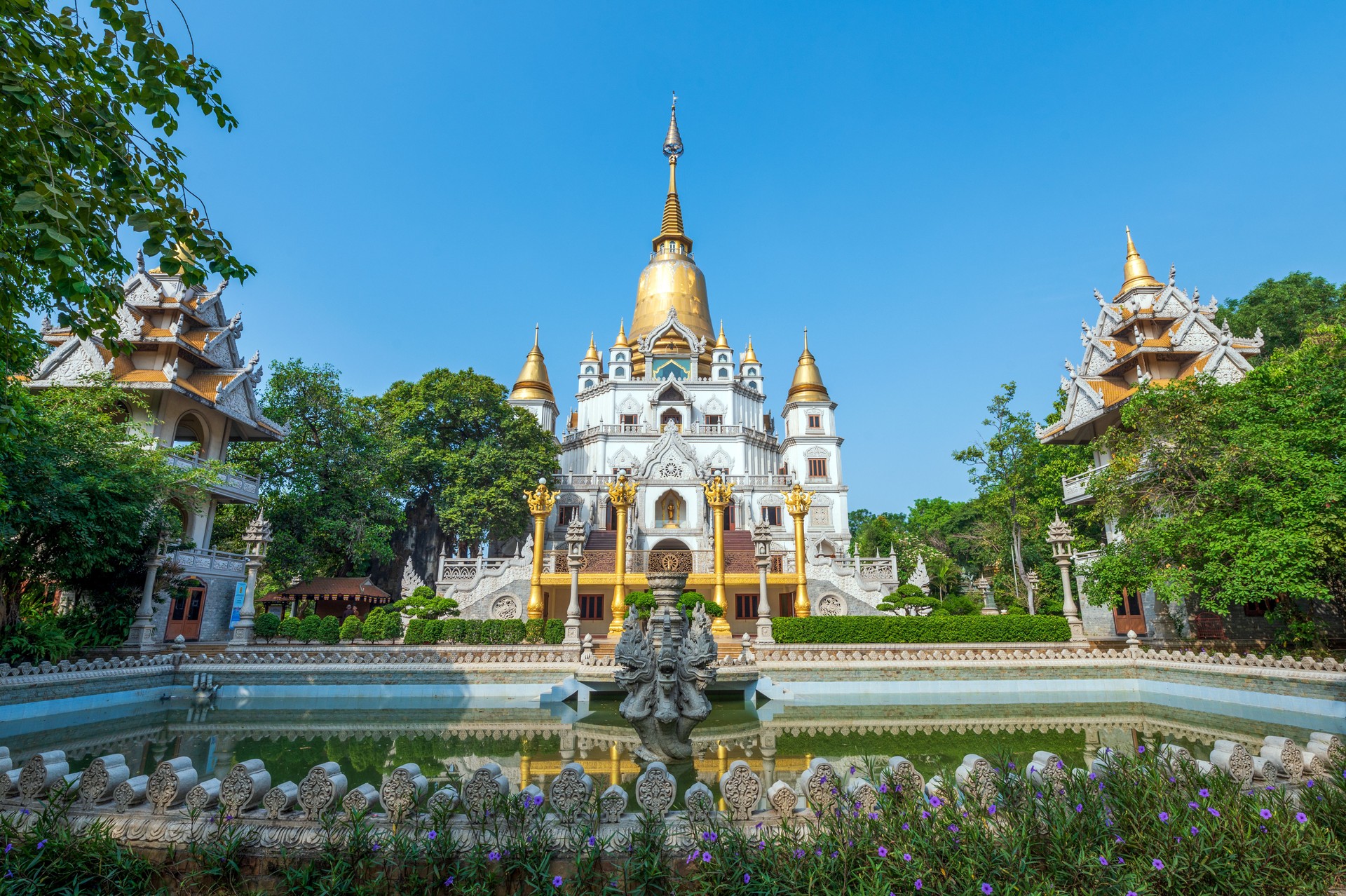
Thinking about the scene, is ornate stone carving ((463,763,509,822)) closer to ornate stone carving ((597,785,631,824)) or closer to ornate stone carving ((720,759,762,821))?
ornate stone carving ((597,785,631,824))

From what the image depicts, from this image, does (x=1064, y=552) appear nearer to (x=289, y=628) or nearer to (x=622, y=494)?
(x=622, y=494)

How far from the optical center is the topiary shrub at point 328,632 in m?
21.5

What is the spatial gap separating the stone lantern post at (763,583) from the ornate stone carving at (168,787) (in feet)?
54.6

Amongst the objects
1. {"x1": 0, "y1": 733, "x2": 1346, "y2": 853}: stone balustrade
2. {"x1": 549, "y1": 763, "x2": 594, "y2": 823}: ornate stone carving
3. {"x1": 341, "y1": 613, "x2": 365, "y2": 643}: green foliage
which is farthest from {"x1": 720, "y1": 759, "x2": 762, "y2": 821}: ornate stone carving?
{"x1": 341, "y1": 613, "x2": 365, "y2": 643}: green foliage

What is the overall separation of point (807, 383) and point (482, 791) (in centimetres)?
4257

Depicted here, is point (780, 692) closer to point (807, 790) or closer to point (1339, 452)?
point (807, 790)

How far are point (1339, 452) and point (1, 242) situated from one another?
24.3m

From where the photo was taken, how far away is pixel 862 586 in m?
27.4

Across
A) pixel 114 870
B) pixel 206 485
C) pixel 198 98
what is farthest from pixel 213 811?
pixel 206 485

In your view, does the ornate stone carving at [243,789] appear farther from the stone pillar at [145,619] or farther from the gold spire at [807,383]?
the gold spire at [807,383]

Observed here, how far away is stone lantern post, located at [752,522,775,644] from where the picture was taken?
20688mm

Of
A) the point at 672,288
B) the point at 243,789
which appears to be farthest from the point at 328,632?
the point at 672,288

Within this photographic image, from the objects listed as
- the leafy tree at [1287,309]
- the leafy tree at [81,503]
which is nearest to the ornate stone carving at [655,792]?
the leafy tree at [81,503]

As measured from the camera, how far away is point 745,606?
98.0 feet
